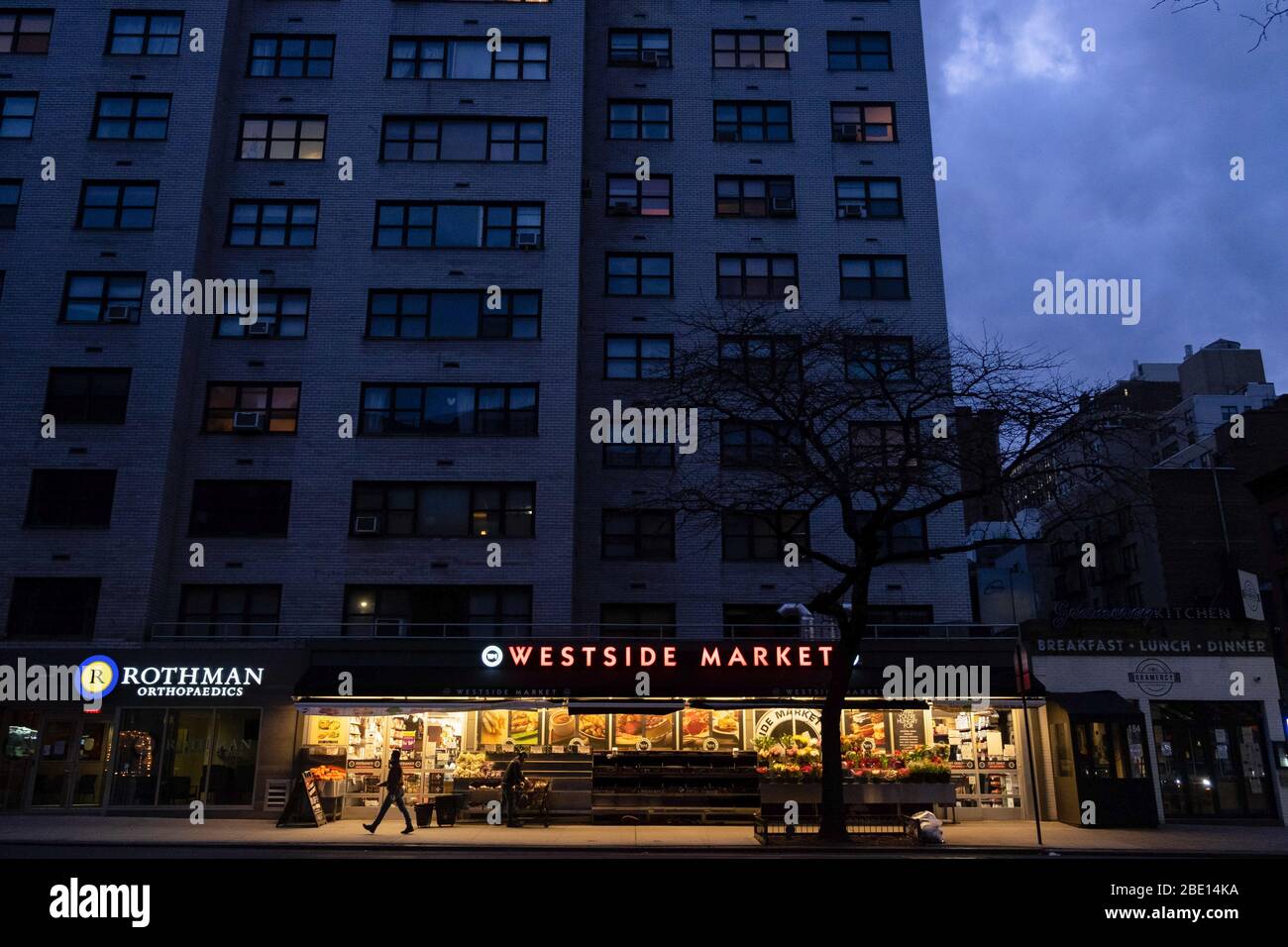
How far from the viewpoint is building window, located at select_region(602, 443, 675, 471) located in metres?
32.2

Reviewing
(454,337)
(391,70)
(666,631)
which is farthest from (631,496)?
(391,70)

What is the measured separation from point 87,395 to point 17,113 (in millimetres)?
11057

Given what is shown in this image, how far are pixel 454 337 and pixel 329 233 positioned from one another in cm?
597

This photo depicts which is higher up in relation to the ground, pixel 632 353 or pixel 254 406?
pixel 632 353

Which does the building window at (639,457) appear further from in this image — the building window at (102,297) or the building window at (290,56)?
the building window at (290,56)

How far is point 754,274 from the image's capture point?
112 feet

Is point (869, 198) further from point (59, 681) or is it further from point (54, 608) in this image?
point (59, 681)

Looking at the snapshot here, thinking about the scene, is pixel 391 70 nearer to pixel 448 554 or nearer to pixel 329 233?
pixel 329 233

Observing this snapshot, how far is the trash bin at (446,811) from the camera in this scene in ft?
78.3

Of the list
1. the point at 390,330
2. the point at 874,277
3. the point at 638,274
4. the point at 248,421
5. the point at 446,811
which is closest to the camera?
the point at 446,811

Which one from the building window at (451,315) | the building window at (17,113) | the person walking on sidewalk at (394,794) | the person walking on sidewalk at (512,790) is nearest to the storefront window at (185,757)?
the person walking on sidewalk at (394,794)

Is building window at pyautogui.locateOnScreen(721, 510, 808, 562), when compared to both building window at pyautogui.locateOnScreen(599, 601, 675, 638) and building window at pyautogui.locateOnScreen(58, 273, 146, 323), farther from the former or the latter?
building window at pyautogui.locateOnScreen(58, 273, 146, 323)

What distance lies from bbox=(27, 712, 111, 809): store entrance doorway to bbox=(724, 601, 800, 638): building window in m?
18.6
